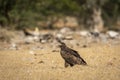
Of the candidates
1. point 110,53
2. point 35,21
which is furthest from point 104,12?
point 110,53

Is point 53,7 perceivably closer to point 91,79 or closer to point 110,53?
point 110,53

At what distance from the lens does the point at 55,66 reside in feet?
35.4

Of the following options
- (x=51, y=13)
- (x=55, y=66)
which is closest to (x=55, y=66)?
(x=55, y=66)

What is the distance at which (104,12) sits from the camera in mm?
33750

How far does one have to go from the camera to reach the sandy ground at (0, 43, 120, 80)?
372 inches

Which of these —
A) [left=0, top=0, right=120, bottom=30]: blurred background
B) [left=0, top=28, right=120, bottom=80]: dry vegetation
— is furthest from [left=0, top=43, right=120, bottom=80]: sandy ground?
[left=0, top=0, right=120, bottom=30]: blurred background

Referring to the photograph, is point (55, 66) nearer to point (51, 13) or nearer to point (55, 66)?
point (55, 66)

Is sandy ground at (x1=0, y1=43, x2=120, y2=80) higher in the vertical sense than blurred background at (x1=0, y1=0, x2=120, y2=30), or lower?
higher

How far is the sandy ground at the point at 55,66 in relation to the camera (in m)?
9.45

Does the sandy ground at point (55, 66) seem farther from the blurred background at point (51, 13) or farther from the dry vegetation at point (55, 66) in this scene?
the blurred background at point (51, 13)

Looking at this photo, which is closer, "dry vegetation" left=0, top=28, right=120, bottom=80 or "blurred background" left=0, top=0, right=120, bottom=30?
"dry vegetation" left=0, top=28, right=120, bottom=80

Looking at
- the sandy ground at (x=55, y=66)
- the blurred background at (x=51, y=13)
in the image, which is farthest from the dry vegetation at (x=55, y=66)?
the blurred background at (x=51, y=13)

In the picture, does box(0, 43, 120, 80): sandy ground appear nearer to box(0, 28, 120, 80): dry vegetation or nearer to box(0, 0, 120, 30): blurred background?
box(0, 28, 120, 80): dry vegetation

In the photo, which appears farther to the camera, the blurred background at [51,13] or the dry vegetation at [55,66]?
the blurred background at [51,13]
